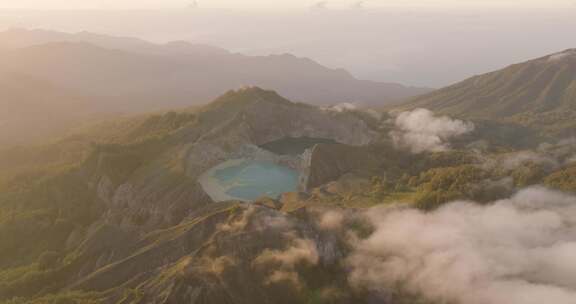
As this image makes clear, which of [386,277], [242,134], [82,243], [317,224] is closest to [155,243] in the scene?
[82,243]

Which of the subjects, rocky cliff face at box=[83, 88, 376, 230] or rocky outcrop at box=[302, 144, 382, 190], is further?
rocky outcrop at box=[302, 144, 382, 190]

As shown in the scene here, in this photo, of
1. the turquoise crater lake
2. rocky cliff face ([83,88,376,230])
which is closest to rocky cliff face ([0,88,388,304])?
rocky cliff face ([83,88,376,230])

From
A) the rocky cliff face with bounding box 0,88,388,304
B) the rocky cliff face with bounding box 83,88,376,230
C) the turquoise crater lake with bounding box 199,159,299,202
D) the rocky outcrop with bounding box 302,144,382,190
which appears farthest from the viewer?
the rocky outcrop with bounding box 302,144,382,190

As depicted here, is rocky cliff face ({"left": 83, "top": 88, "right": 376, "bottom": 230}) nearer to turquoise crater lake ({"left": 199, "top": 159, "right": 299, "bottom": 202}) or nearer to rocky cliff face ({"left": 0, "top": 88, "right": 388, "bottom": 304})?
rocky cliff face ({"left": 0, "top": 88, "right": 388, "bottom": 304})

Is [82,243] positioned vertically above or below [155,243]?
below

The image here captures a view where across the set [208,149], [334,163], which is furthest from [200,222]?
A: [334,163]

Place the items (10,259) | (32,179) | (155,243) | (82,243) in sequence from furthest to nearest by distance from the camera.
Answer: (32,179) → (10,259) → (82,243) → (155,243)

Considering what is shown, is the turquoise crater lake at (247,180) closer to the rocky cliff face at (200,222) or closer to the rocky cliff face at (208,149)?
the rocky cliff face at (208,149)

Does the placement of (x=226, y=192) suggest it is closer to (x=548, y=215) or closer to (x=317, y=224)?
(x=317, y=224)
